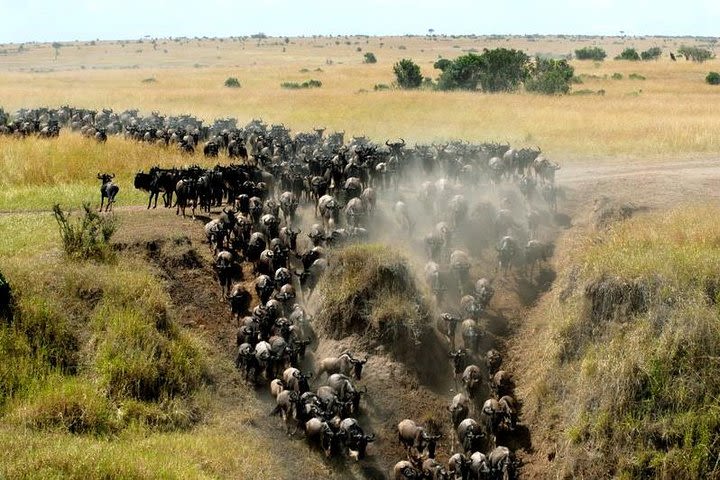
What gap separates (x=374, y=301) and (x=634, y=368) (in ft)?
20.4

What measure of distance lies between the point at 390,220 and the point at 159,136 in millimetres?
16894

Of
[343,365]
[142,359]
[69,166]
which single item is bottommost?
[343,365]

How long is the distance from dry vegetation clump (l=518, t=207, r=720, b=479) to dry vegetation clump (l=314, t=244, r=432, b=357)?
9.32 ft

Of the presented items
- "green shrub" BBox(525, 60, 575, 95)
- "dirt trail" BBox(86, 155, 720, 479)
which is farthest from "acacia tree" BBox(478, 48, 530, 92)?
"dirt trail" BBox(86, 155, 720, 479)

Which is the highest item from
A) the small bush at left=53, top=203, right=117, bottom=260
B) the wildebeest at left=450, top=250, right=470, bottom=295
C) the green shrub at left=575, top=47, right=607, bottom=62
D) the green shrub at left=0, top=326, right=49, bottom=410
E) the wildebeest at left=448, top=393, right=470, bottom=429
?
the green shrub at left=575, top=47, right=607, bottom=62

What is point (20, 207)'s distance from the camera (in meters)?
24.9

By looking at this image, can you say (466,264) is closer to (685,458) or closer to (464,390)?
(464,390)

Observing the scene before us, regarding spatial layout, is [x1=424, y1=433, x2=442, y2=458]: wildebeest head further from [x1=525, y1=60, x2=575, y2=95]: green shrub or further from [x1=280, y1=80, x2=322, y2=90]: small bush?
[x1=280, y1=80, x2=322, y2=90]: small bush

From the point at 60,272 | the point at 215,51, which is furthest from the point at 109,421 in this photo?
the point at 215,51

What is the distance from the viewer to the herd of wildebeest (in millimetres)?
15344

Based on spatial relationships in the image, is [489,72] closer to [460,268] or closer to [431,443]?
[460,268]

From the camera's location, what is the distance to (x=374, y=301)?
1797 centimetres

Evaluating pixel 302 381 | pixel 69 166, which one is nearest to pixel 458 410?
pixel 302 381

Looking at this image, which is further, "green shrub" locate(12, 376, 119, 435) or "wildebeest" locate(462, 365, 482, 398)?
"wildebeest" locate(462, 365, 482, 398)
